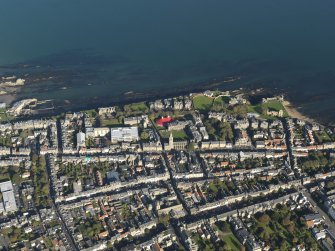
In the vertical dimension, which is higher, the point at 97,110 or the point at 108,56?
the point at 108,56

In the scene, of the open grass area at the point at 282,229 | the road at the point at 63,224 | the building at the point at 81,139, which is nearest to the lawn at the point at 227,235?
the open grass area at the point at 282,229

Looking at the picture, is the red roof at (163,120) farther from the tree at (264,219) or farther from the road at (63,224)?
the tree at (264,219)

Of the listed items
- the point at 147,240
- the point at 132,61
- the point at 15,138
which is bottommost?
the point at 147,240

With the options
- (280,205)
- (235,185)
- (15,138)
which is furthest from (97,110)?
(280,205)

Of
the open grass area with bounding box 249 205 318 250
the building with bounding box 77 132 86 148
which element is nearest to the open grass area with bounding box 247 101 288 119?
the open grass area with bounding box 249 205 318 250

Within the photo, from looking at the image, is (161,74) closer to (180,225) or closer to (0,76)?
(0,76)

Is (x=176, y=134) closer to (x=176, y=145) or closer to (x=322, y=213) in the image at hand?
(x=176, y=145)
